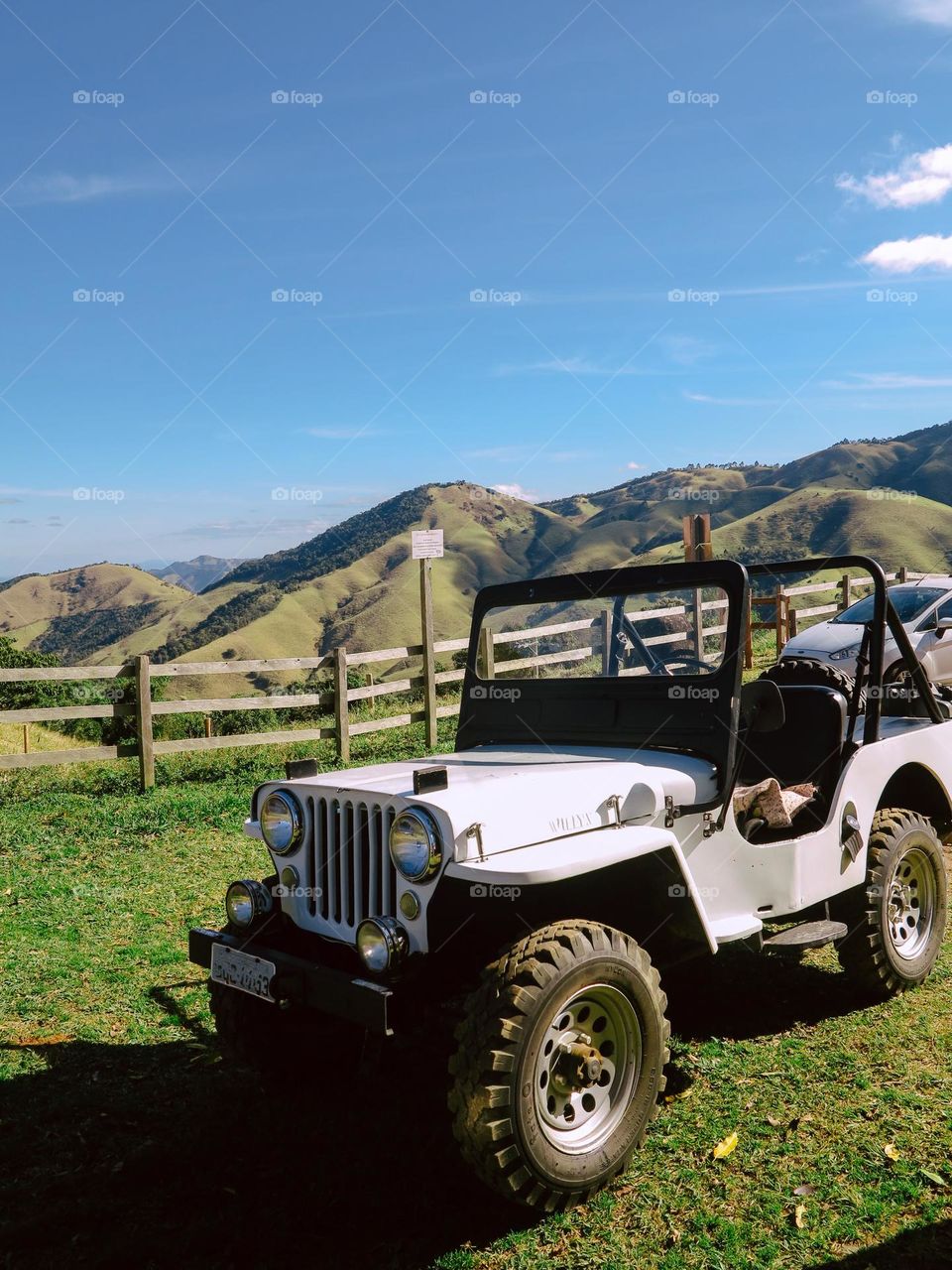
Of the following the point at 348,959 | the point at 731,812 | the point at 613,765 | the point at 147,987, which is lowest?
the point at 147,987

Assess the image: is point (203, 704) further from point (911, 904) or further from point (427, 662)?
point (911, 904)

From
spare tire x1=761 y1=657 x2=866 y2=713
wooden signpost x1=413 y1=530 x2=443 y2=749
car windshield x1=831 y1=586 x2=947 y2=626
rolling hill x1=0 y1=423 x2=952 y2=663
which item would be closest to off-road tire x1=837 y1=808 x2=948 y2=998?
spare tire x1=761 y1=657 x2=866 y2=713

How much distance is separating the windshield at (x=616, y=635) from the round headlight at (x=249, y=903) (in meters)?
1.57

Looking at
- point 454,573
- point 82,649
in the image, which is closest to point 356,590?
point 454,573

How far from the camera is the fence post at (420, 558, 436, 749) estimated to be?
13.4 m

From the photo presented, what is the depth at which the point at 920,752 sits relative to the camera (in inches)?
191

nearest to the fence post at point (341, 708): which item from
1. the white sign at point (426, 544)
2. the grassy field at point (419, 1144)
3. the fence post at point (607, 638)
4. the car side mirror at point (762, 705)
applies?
the white sign at point (426, 544)

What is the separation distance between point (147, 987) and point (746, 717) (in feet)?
12.0

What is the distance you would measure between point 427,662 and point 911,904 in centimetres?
924

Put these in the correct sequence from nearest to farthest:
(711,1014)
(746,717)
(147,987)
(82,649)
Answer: (746,717) → (711,1014) → (147,987) → (82,649)

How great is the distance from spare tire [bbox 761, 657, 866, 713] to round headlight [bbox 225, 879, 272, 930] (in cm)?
264

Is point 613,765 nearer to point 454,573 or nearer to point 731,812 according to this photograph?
point 731,812

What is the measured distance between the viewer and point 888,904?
14.8ft

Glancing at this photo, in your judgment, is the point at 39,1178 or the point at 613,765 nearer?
the point at 39,1178
